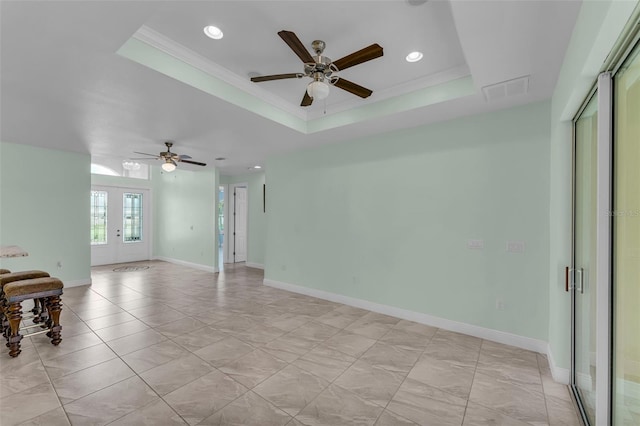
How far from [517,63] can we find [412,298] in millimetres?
2958

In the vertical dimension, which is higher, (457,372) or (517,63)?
(517,63)

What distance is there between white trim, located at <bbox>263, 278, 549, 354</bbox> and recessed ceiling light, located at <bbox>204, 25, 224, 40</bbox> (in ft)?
12.8

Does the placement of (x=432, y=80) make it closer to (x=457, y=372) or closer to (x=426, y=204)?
(x=426, y=204)

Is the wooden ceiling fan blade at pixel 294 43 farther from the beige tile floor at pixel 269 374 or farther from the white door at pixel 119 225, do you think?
the white door at pixel 119 225

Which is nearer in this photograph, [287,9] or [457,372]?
[287,9]

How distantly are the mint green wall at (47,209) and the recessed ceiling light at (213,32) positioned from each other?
5.16 meters

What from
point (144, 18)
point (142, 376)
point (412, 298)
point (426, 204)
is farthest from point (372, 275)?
point (144, 18)

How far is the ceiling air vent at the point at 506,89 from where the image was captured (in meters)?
2.69

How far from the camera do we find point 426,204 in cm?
388

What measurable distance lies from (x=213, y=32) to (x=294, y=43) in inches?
36.5

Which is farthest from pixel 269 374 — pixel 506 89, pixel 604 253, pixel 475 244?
pixel 506 89

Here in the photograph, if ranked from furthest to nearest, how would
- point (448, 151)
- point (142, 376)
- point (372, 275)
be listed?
point (372, 275) < point (448, 151) < point (142, 376)

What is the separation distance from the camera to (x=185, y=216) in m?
8.23

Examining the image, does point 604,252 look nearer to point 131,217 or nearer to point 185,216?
point 185,216
